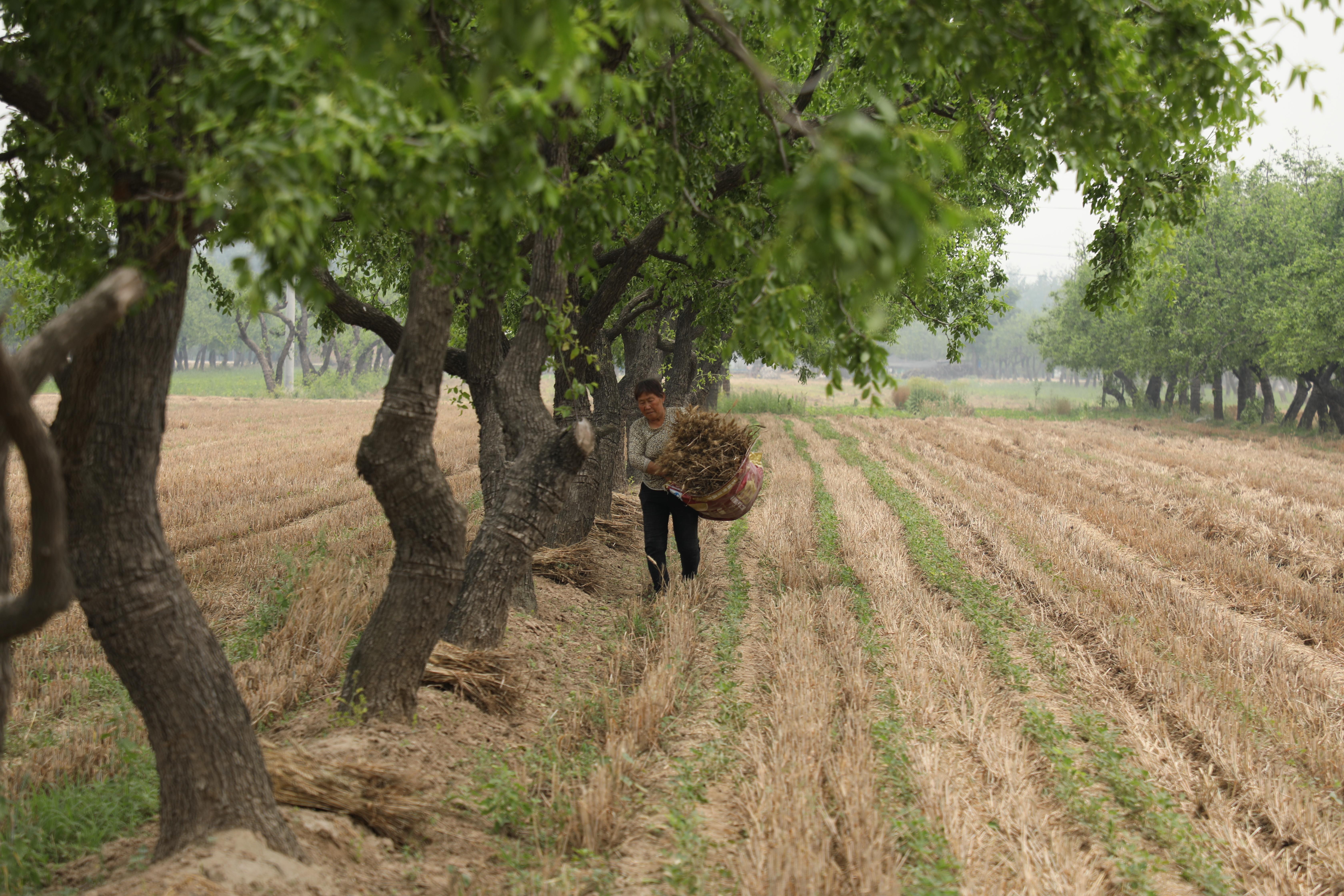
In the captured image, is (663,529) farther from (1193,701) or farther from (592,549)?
(1193,701)

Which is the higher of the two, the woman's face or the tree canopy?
the tree canopy

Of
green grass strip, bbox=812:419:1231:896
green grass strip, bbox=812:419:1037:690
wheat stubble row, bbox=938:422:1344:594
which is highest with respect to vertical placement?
wheat stubble row, bbox=938:422:1344:594

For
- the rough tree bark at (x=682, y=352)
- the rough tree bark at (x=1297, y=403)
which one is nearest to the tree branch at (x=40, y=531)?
the rough tree bark at (x=682, y=352)

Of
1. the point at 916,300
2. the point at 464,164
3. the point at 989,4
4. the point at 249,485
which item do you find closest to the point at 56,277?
the point at 464,164

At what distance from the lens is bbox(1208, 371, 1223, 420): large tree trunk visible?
34.5m

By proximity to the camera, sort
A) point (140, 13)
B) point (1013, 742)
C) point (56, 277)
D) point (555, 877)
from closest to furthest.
Answer: 1. point (140, 13)
2. point (555, 877)
3. point (56, 277)
4. point (1013, 742)

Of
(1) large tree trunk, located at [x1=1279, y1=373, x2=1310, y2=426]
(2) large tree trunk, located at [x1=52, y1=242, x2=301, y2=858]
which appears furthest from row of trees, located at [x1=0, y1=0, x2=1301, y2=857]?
(1) large tree trunk, located at [x1=1279, y1=373, x2=1310, y2=426]

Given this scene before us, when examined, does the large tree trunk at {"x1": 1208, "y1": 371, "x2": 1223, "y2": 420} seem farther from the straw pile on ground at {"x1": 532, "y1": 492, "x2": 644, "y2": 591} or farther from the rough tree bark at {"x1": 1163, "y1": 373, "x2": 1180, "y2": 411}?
the straw pile on ground at {"x1": 532, "y1": 492, "x2": 644, "y2": 591}

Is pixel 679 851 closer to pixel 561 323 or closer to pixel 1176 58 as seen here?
pixel 561 323

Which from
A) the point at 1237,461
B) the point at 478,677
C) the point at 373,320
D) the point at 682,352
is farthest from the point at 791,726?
the point at 1237,461

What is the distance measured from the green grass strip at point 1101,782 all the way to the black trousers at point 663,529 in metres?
2.70

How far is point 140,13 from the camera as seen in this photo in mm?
2920

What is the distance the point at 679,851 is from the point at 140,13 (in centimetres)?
405

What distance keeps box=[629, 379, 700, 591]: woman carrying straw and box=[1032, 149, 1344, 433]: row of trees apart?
20.7 meters
